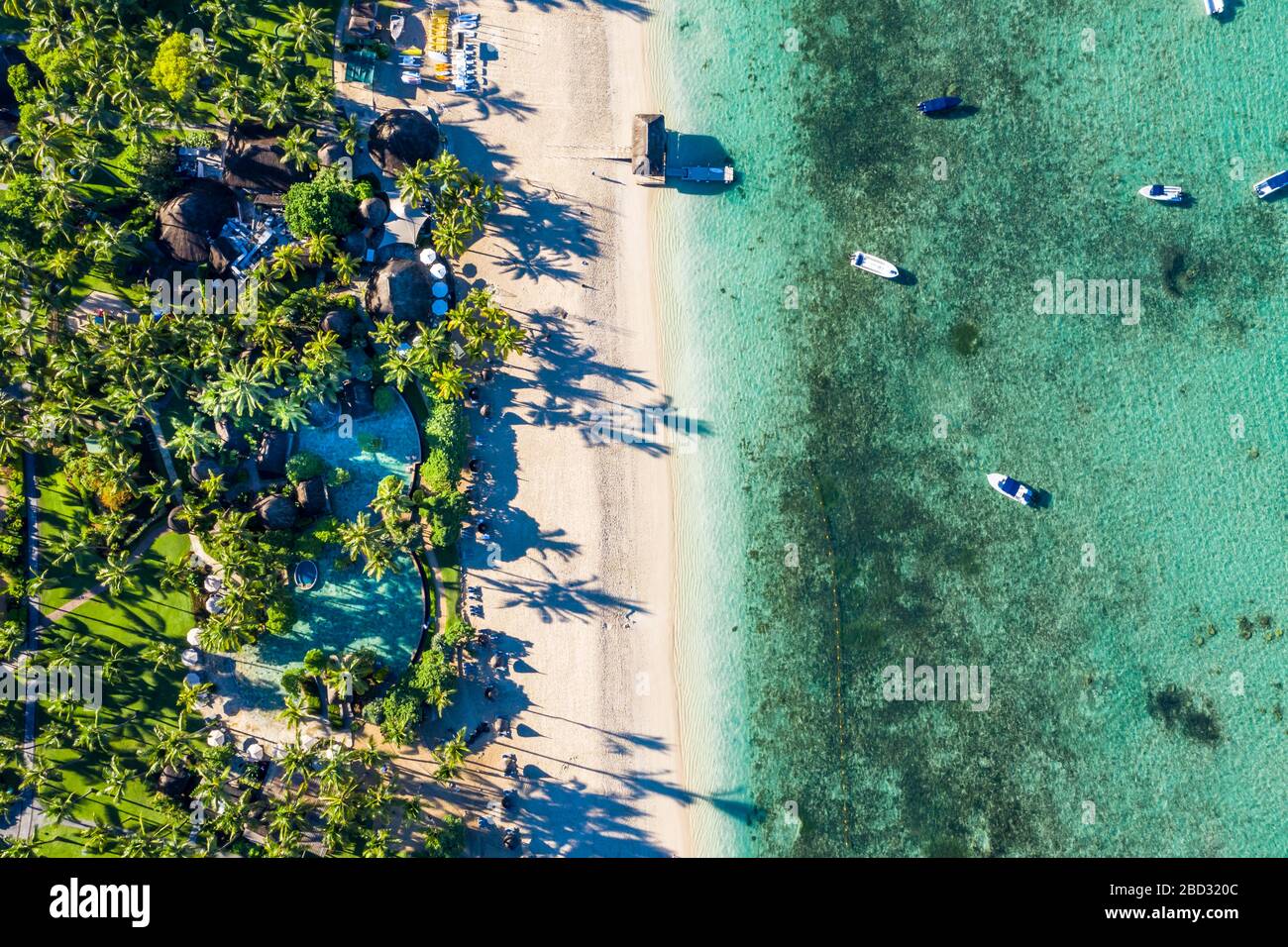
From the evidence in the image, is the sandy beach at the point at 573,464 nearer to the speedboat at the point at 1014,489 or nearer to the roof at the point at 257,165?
the roof at the point at 257,165

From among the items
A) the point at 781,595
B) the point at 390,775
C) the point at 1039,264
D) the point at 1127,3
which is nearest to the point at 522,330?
the point at 781,595

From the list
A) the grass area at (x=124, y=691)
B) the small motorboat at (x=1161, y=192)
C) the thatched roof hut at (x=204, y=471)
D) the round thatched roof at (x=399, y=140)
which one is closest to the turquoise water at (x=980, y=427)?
the small motorboat at (x=1161, y=192)

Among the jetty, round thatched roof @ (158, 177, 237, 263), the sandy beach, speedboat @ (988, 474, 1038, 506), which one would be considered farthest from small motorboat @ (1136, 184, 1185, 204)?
round thatched roof @ (158, 177, 237, 263)

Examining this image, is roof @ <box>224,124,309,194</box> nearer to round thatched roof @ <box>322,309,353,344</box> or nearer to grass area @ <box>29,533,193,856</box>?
round thatched roof @ <box>322,309,353,344</box>

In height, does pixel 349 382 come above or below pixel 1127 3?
below

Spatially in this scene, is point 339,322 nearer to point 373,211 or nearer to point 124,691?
point 373,211

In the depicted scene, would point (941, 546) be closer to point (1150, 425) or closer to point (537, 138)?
point (1150, 425)
